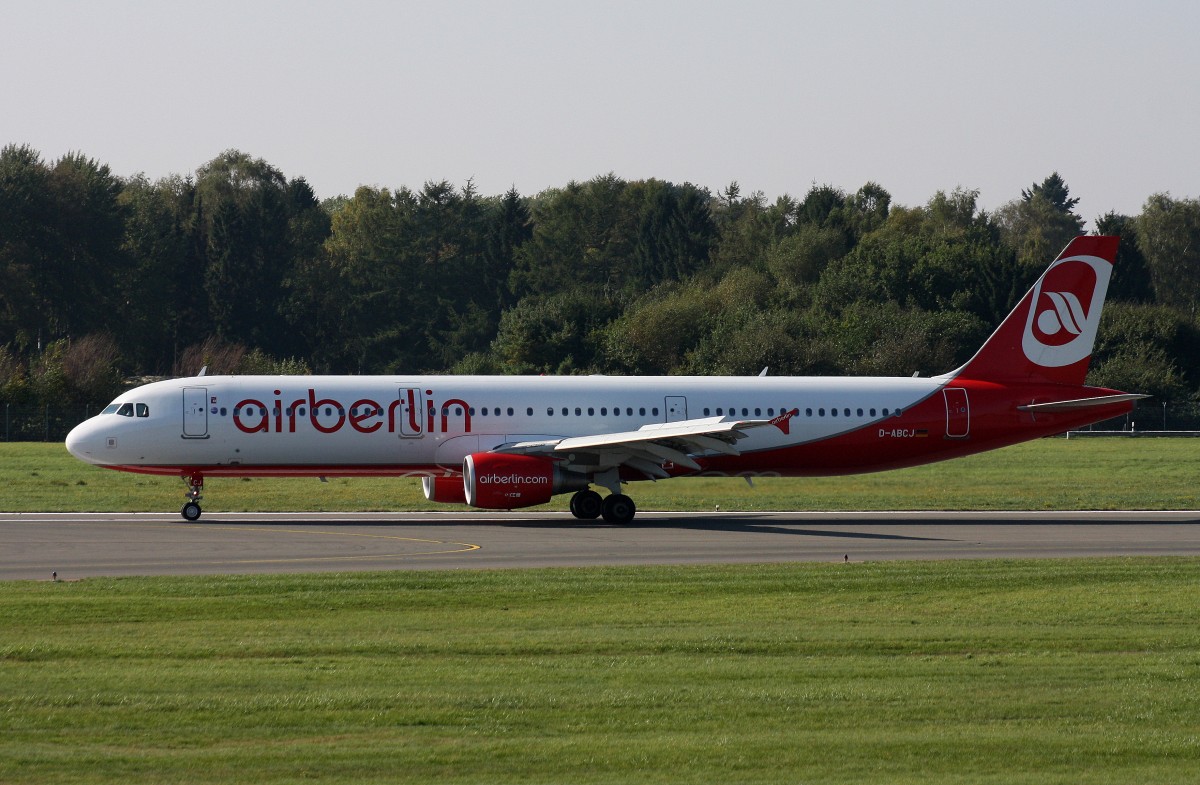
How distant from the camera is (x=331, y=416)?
36969mm

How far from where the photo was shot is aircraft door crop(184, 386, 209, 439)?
3672cm

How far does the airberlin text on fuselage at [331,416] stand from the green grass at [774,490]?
4335 millimetres

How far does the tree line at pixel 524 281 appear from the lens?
92562 millimetres

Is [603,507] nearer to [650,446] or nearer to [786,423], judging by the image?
[650,446]

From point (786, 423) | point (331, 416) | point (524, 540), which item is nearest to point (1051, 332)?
point (786, 423)

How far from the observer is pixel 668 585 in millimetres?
23641

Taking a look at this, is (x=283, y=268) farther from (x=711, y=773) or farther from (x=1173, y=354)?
(x=711, y=773)

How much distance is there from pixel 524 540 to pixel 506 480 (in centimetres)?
377

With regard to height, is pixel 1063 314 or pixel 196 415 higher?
pixel 1063 314

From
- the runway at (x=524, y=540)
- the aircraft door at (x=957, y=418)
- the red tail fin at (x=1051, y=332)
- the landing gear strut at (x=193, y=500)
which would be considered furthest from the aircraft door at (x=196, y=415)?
the red tail fin at (x=1051, y=332)

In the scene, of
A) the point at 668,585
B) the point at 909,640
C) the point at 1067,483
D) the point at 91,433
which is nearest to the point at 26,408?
the point at 91,433

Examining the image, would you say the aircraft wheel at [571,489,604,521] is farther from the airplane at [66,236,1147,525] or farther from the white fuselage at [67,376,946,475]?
the white fuselage at [67,376,946,475]

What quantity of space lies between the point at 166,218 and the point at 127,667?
117586 millimetres

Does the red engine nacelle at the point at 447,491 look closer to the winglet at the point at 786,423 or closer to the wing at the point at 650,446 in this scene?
the wing at the point at 650,446
